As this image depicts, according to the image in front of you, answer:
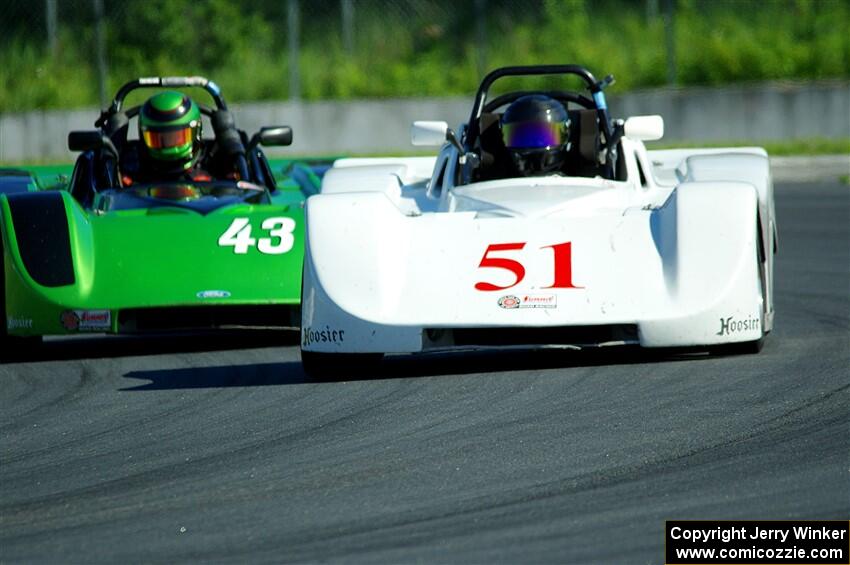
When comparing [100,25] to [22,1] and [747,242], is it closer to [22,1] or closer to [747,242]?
[22,1]

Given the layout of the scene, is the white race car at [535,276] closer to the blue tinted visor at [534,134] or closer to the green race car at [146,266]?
the blue tinted visor at [534,134]

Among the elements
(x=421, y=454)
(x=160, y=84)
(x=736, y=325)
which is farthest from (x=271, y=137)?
(x=421, y=454)

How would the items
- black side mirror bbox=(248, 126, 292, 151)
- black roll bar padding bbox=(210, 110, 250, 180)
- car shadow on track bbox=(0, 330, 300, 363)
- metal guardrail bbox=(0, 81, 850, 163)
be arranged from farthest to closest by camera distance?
metal guardrail bbox=(0, 81, 850, 163) → black roll bar padding bbox=(210, 110, 250, 180) → black side mirror bbox=(248, 126, 292, 151) → car shadow on track bbox=(0, 330, 300, 363)

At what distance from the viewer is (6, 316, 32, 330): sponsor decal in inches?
348

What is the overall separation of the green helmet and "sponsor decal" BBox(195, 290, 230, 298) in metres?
2.28

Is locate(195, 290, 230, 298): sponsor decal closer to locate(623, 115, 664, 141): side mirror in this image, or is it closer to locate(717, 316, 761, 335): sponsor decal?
locate(623, 115, 664, 141): side mirror

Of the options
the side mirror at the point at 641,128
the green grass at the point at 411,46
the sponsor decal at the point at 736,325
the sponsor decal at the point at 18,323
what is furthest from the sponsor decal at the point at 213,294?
the green grass at the point at 411,46

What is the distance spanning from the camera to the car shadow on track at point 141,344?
9070 mm

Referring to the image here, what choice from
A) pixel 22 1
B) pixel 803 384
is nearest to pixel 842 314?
pixel 803 384

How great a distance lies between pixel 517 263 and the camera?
730 cm

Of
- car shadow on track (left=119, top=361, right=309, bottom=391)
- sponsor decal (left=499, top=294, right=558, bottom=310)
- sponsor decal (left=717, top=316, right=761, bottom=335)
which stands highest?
sponsor decal (left=499, top=294, right=558, bottom=310)

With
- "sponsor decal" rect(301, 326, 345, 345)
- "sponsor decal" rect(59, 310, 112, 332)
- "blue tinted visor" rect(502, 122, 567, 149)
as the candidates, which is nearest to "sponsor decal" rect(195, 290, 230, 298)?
"sponsor decal" rect(59, 310, 112, 332)

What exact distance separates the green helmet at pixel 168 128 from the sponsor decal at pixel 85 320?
2307 mm

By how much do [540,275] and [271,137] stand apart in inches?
166
